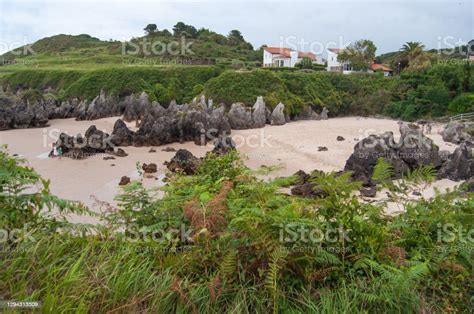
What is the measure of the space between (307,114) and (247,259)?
4171cm

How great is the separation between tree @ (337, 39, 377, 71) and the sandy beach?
21632 mm

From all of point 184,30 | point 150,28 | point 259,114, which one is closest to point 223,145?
point 259,114

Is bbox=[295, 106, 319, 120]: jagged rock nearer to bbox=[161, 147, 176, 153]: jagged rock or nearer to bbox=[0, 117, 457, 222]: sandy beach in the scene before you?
bbox=[0, 117, 457, 222]: sandy beach

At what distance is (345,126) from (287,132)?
7479 mm

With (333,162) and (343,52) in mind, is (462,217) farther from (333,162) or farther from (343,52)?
(343,52)

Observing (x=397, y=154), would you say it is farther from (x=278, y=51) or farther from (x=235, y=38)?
(x=235, y=38)

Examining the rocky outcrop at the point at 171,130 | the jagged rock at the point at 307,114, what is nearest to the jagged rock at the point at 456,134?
the jagged rock at the point at 307,114

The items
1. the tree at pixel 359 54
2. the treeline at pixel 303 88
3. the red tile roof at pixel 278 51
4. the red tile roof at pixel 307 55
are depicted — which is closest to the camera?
the treeline at pixel 303 88

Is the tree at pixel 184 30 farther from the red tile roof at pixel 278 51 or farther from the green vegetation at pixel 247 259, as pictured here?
the green vegetation at pixel 247 259

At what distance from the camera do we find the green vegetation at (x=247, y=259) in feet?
10.5

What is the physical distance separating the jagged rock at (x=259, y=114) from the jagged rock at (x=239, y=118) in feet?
2.00

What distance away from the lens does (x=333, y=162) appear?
2203 centimetres

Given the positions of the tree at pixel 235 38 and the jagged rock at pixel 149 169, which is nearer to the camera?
the jagged rock at pixel 149 169

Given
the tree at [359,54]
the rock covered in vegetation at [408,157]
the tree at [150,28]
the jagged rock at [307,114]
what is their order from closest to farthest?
the rock covered in vegetation at [408,157], the jagged rock at [307,114], the tree at [359,54], the tree at [150,28]
